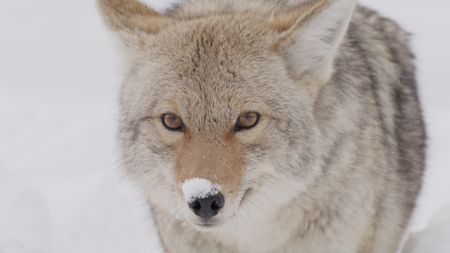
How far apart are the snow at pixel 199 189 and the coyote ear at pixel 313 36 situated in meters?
0.92

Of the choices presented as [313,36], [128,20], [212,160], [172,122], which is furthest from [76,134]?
[212,160]

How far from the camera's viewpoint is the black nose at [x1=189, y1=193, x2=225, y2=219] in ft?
15.1

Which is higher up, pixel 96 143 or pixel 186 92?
pixel 186 92

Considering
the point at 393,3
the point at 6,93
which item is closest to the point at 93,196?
the point at 6,93

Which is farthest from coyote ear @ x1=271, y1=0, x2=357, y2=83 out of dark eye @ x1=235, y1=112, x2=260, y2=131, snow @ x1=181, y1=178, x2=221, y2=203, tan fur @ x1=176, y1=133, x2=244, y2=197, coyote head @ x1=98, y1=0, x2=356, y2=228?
snow @ x1=181, y1=178, x2=221, y2=203

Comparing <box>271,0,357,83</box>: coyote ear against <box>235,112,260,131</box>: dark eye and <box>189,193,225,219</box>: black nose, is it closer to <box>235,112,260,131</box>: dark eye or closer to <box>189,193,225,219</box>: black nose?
<box>235,112,260,131</box>: dark eye

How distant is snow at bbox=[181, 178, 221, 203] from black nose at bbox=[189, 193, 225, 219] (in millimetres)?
24

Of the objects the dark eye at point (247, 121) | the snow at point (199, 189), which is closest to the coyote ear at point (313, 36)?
the dark eye at point (247, 121)

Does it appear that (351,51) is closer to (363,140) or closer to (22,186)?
(363,140)

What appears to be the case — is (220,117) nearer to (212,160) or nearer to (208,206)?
(212,160)

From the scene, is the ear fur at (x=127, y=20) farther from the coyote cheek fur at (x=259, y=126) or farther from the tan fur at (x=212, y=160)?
the tan fur at (x=212, y=160)

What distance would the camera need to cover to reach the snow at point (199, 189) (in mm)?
4555

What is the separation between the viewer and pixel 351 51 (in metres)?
5.73

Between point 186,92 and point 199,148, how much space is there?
1.07ft
